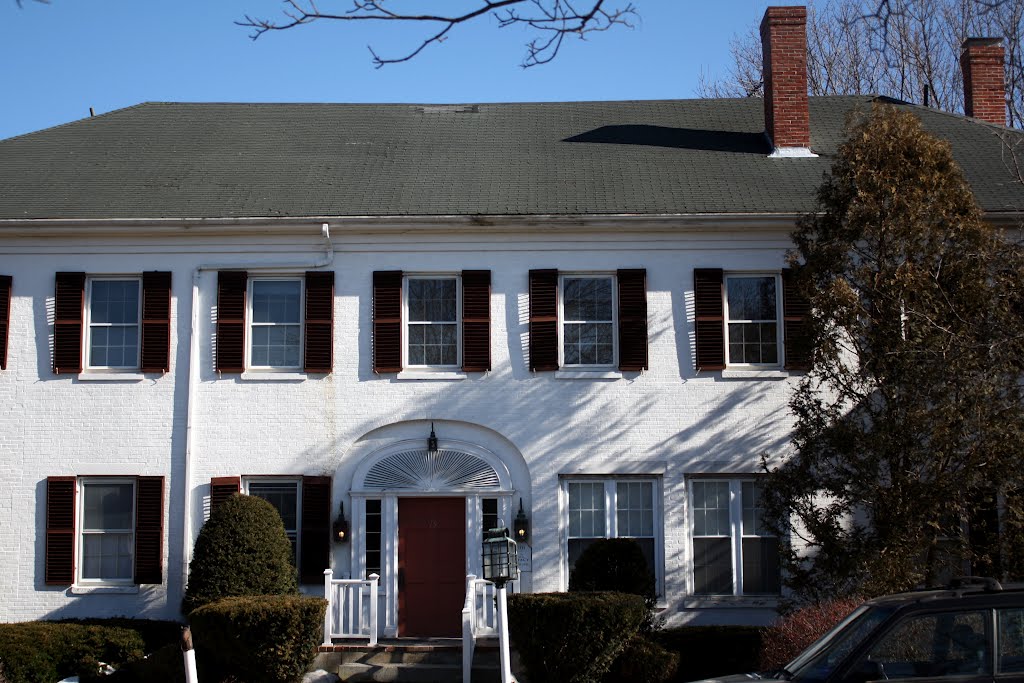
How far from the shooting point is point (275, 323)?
57.3 ft

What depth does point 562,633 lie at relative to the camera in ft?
43.3

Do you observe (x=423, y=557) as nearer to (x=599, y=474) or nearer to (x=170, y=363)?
(x=599, y=474)

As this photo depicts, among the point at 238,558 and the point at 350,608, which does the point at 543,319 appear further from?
the point at 238,558

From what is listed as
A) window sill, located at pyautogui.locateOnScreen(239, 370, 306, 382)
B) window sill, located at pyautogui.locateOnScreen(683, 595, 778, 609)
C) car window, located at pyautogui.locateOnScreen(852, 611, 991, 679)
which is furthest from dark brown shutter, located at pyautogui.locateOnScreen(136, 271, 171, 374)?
car window, located at pyautogui.locateOnScreen(852, 611, 991, 679)

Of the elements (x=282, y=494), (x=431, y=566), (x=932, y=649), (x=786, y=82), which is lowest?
(x=431, y=566)

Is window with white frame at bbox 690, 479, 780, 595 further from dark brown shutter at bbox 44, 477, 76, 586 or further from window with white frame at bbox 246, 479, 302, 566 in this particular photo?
dark brown shutter at bbox 44, 477, 76, 586

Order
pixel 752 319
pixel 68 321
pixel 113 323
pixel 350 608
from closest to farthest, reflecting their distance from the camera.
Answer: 1. pixel 350 608
2. pixel 68 321
3. pixel 752 319
4. pixel 113 323

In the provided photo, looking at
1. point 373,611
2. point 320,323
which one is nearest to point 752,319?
point 320,323

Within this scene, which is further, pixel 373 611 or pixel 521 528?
pixel 521 528

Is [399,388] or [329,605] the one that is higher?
[399,388]

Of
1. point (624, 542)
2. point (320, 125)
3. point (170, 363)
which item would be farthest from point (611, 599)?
point (320, 125)

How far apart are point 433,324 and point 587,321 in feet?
7.52

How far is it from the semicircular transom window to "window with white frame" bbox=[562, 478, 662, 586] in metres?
1.23

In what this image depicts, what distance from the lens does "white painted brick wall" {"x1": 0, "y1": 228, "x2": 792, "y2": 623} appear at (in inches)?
671
